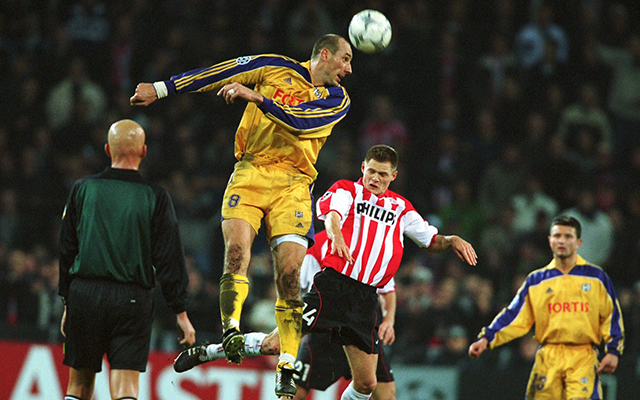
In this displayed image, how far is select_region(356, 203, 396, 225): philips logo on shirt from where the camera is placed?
734 centimetres

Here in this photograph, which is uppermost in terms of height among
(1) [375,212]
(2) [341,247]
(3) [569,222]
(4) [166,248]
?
(3) [569,222]

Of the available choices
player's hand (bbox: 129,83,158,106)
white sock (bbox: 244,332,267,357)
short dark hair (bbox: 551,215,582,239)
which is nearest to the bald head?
player's hand (bbox: 129,83,158,106)

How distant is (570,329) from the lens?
27.0ft

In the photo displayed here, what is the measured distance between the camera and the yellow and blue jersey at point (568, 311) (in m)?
8.26

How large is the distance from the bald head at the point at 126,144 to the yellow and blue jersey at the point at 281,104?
586mm

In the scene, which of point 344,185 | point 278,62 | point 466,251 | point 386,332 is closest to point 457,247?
point 466,251

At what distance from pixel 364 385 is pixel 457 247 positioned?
54.1 inches

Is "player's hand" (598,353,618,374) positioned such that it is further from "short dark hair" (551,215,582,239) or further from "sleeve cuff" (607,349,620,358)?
→ "short dark hair" (551,215,582,239)

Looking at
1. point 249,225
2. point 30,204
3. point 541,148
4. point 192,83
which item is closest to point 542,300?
point 249,225

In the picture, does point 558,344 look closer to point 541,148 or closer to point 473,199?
point 473,199

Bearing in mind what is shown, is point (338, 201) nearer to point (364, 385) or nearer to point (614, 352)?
point (364, 385)

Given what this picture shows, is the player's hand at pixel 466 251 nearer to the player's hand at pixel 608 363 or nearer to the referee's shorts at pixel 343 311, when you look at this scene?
the referee's shorts at pixel 343 311

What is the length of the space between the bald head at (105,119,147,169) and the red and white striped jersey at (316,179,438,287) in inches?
65.4

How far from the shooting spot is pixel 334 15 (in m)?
14.3
